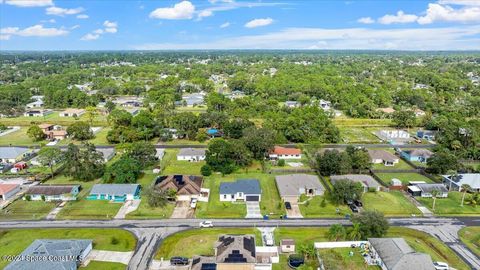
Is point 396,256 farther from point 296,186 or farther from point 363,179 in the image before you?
point 363,179

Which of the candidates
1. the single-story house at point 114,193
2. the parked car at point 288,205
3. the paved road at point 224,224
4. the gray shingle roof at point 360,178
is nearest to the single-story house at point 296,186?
the parked car at point 288,205

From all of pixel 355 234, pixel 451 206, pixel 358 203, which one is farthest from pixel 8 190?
pixel 451 206

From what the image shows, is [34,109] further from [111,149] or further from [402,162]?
[402,162]

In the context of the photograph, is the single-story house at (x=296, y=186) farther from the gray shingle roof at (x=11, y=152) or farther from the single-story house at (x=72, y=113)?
the single-story house at (x=72, y=113)

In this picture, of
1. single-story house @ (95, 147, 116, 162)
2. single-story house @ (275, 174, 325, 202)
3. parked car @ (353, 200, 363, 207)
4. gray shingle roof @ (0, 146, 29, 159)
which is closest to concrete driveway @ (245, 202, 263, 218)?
single-story house @ (275, 174, 325, 202)

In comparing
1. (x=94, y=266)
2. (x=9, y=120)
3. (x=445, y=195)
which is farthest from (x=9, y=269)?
(x=9, y=120)
